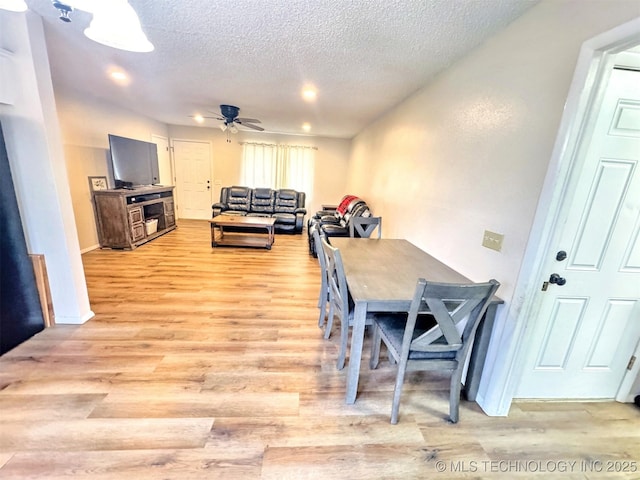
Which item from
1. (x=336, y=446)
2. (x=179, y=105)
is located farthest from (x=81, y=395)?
(x=179, y=105)

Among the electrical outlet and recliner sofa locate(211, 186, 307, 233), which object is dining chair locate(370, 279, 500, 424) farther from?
recliner sofa locate(211, 186, 307, 233)

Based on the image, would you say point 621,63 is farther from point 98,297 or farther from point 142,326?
point 98,297

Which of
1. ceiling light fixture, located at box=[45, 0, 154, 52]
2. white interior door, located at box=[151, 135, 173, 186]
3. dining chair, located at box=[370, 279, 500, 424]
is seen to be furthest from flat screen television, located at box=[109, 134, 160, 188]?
dining chair, located at box=[370, 279, 500, 424]

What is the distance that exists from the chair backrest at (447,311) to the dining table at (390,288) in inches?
7.0

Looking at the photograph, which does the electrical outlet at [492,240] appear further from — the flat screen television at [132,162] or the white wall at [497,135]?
the flat screen television at [132,162]

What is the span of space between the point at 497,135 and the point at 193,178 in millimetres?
7135

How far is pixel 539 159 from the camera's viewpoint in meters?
1.37

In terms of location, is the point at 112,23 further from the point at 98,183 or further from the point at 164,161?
the point at 164,161

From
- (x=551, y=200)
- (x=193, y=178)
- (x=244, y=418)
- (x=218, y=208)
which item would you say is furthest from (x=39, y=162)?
(x=193, y=178)

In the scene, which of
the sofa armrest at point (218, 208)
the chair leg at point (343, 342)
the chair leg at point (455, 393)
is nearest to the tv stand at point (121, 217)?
the sofa armrest at point (218, 208)

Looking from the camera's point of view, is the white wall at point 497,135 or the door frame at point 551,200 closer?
the door frame at point 551,200

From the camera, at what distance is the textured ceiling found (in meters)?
1.59

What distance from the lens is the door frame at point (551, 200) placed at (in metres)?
1.13

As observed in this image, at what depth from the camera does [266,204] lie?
6551mm
